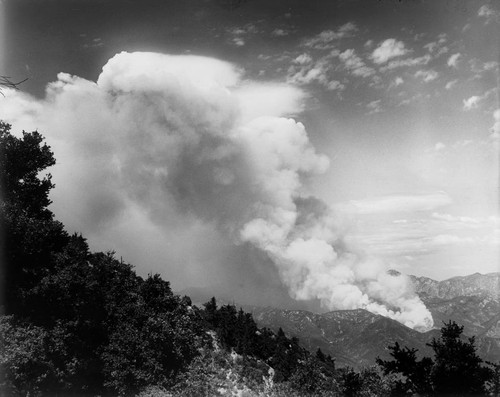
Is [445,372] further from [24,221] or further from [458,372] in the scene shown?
[24,221]

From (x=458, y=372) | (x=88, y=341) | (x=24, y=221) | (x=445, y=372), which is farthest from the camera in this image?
(x=88, y=341)

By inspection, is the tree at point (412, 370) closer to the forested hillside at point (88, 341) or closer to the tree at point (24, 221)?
the forested hillside at point (88, 341)

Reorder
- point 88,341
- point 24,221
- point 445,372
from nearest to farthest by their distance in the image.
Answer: point 445,372 < point 24,221 < point 88,341

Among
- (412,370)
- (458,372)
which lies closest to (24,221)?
(412,370)

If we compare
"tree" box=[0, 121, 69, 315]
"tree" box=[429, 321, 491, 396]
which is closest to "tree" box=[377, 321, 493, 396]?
"tree" box=[429, 321, 491, 396]

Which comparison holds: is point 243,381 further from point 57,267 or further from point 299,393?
point 57,267

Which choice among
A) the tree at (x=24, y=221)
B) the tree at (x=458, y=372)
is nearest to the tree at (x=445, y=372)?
the tree at (x=458, y=372)

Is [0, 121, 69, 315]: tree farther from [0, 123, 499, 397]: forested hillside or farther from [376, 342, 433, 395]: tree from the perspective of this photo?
[376, 342, 433, 395]: tree

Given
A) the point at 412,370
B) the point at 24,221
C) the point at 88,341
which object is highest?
the point at 24,221
